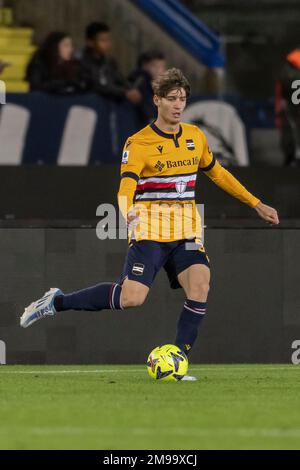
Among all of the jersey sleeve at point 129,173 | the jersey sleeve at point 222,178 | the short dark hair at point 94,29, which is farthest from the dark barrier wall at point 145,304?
the short dark hair at point 94,29

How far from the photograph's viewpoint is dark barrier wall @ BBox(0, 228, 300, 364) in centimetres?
1248

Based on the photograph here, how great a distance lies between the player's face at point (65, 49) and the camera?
15.2 meters

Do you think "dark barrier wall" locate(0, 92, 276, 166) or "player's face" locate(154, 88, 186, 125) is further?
"dark barrier wall" locate(0, 92, 276, 166)

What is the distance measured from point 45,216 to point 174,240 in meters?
3.87

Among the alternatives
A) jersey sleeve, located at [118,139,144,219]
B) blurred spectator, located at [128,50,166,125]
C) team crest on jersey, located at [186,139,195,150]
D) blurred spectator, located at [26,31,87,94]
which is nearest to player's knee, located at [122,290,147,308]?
jersey sleeve, located at [118,139,144,219]

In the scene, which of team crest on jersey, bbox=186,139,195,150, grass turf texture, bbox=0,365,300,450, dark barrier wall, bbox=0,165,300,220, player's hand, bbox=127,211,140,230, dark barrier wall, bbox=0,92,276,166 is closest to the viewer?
grass turf texture, bbox=0,365,300,450

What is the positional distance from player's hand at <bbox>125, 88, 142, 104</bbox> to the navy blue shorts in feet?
16.4

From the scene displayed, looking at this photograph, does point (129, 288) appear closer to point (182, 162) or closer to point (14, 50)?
point (182, 162)

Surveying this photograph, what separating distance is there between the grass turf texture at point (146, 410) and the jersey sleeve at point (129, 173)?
1155mm

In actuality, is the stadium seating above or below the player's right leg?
above

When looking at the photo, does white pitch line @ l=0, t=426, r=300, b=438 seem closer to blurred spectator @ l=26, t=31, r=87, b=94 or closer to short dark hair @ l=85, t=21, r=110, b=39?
blurred spectator @ l=26, t=31, r=87, b=94

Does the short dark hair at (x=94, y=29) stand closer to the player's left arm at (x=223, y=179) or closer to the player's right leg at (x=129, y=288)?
the player's left arm at (x=223, y=179)

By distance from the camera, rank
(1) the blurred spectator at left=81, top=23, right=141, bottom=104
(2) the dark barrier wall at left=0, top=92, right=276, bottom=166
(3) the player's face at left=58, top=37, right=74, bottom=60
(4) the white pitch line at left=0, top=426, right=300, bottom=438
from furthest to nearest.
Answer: (3) the player's face at left=58, top=37, right=74, bottom=60
(1) the blurred spectator at left=81, top=23, right=141, bottom=104
(2) the dark barrier wall at left=0, top=92, right=276, bottom=166
(4) the white pitch line at left=0, top=426, right=300, bottom=438
